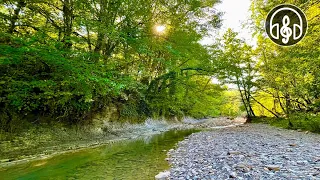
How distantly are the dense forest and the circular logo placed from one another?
1.07 feet

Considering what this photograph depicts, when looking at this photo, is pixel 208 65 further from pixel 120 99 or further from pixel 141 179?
pixel 141 179

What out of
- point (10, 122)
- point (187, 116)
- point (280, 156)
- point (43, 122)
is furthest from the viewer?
point (187, 116)

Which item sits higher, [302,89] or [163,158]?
[302,89]

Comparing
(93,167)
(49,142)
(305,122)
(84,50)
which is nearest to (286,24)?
(93,167)

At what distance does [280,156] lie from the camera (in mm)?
5426

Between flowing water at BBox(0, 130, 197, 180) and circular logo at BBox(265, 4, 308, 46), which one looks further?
circular logo at BBox(265, 4, 308, 46)

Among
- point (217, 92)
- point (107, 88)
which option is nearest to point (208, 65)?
point (217, 92)

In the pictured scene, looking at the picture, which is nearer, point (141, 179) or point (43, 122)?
point (141, 179)

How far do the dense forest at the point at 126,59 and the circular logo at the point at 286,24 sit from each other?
→ 325mm

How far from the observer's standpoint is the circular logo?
6533 millimetres

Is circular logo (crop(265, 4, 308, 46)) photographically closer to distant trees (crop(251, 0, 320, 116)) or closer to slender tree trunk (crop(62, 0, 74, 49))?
distant trees (crop(251, 0, 320, 116))

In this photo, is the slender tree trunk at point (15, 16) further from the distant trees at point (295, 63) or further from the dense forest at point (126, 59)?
the distant trees at point (295, 63)

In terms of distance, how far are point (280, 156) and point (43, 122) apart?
9.70m

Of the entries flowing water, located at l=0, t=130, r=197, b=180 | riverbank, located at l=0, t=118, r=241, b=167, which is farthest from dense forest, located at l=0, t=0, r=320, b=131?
flowing water, located at l=0, t=130, r=197, b=180
